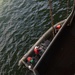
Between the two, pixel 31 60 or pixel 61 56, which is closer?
pixel 61 56

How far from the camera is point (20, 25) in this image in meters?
17.5

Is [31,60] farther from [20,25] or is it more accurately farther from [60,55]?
[20,25]

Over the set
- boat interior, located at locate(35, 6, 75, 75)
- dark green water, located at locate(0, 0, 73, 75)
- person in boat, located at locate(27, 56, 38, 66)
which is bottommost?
dark green water, located at locate(0, 0, 73, 75)

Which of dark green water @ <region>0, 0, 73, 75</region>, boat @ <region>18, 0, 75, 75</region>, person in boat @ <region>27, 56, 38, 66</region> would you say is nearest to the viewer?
boat @ <region>18, 0, 75, 75</region>

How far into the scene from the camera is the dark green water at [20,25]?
14.7 meters

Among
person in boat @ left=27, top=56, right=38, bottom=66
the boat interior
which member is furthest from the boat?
person in boat @ left=27, top=56, right=38, bottom=66

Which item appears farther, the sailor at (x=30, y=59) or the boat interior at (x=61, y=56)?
the sailor at (x=30, y=59)

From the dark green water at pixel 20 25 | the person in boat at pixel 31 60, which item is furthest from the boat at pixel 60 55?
the dark green water at pixel 20 25

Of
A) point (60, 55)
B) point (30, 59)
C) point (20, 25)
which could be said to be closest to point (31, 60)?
point (30, 59)

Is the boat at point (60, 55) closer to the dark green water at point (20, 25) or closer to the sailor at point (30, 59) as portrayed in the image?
the sailor at point (30, 59)

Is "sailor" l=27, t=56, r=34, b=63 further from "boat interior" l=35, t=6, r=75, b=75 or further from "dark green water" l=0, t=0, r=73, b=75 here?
"boat interior" l=35, t=6, r=75, b=75

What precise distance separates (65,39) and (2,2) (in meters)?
13.1

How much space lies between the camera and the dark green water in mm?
14696

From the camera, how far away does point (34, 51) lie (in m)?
12.8
